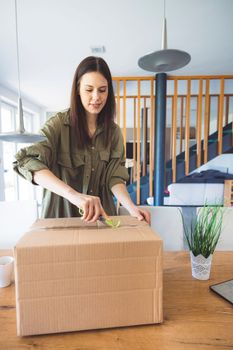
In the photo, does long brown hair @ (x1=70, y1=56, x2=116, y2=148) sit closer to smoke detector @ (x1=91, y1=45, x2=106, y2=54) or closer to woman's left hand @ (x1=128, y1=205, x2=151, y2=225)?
woman's left hand @ (x1=128, y1=205, x2=151, y2=225)

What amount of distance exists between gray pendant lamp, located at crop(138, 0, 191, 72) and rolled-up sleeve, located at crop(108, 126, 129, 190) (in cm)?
48

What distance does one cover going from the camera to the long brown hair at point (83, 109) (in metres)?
0.97

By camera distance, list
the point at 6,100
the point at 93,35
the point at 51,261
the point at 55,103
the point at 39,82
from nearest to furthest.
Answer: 1. the point at 51,261
2. the point at 93,35
3. the point at 39,82
4. the point at 6,100
5. the point at 55,103

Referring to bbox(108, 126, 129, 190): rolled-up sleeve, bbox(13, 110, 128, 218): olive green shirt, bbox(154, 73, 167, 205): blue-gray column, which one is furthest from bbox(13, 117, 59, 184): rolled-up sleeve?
bbox(154, 73, 167, 205): blue-gray column

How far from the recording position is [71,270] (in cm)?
51

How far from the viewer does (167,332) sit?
539 mm

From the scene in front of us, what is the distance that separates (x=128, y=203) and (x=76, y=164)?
0.30 metres

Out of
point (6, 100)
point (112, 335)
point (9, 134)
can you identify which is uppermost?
point (6, 100)

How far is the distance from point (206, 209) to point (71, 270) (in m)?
0.56

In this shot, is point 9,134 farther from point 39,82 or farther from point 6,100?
point 6,100

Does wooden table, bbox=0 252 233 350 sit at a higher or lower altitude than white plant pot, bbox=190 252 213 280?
lower

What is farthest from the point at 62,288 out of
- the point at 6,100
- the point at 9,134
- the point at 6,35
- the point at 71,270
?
the point at 6,100

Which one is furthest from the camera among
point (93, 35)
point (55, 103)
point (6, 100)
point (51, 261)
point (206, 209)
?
point (55, 103)

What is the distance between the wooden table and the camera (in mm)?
502
